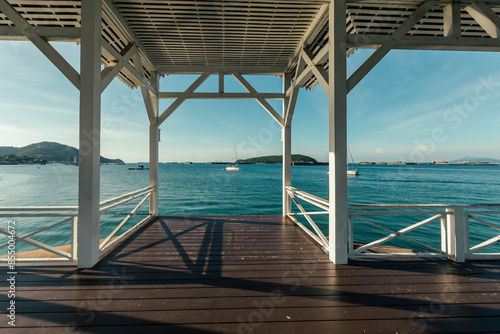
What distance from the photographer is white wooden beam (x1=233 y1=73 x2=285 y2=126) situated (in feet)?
14.1

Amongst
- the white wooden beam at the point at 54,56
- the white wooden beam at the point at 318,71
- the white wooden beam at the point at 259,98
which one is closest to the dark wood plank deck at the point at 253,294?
the white wooden beam at the point at 54,56

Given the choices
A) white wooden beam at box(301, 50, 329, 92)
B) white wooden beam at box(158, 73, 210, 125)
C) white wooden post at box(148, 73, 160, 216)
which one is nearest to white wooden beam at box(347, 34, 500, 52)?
white wooden beam at box(301, 50, 329, 92)

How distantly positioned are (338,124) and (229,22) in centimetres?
225

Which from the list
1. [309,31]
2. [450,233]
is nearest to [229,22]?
[309,31]

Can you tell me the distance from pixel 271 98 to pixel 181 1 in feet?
8.04

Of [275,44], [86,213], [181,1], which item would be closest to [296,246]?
[86,213]

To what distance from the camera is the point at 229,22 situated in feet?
9.88

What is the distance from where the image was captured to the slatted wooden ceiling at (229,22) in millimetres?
2645

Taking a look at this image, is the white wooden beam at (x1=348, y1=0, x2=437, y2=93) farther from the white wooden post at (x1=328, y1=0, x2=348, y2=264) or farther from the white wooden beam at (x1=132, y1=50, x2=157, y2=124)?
the white wooden beam at (x1=132, y1=50, x2=157, y2=124)

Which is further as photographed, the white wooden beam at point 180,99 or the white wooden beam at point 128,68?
the white wooden beam at point 180,99

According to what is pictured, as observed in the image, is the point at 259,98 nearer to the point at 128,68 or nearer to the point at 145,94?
the point at 145,94

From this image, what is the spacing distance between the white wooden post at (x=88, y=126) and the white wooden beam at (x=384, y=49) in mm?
3013

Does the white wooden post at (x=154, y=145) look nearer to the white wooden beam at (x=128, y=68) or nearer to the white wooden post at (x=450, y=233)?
the white wooden beam at (x=128, y=68)

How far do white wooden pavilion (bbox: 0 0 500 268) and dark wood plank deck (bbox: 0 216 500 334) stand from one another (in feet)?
1.15
